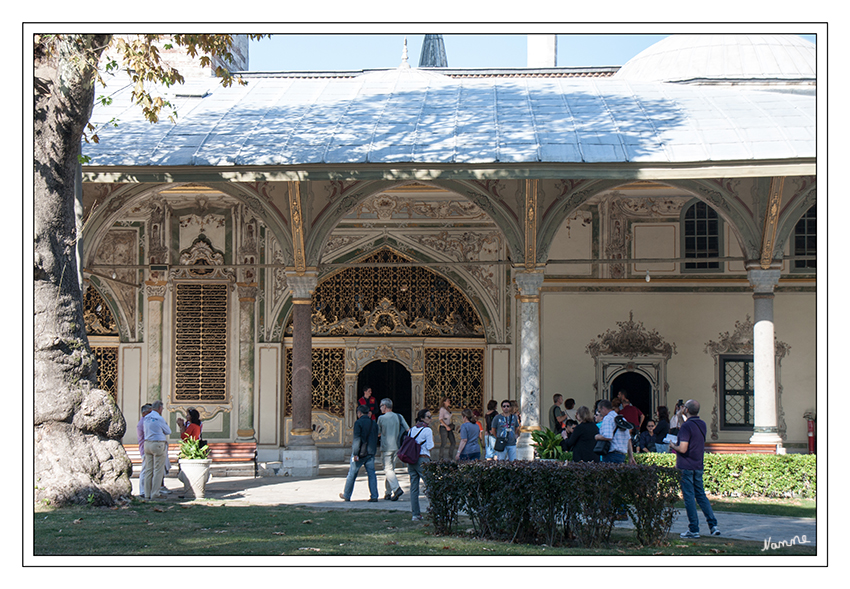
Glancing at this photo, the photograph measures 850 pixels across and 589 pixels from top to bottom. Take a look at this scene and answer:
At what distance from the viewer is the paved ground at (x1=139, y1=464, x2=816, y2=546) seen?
→ 8.33m

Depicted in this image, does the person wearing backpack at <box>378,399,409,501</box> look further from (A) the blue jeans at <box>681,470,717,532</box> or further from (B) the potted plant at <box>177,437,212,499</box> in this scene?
(A) the blue jeans at <box>681,470,717,532</box>

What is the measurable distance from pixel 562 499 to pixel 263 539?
2325 millimetres

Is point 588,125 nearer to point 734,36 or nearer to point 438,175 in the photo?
point 438,175

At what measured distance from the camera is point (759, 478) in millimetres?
11500

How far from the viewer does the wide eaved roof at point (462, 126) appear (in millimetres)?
11820

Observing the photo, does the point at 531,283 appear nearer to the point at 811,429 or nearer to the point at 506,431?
the point at 506,431

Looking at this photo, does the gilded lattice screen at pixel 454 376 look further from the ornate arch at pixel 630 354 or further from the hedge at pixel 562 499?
the hedge at pixel 562 499

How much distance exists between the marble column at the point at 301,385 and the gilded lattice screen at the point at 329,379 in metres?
3.07

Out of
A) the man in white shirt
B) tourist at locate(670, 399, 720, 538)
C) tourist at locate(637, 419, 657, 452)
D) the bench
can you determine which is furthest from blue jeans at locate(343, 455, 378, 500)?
tourist at locate(637, 419, 657, 452)

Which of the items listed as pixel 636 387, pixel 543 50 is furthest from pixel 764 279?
pixel 543 50

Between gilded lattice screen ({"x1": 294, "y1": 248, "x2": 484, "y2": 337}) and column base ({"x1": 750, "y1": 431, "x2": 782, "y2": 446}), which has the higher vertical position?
gilded lattice screen ({"x1": 294, "y1": 248, "x2": 484, "y2": 337})

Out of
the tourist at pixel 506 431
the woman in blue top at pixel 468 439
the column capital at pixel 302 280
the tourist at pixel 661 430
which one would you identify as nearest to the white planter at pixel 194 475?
the woman in blue top at pixel 468 439

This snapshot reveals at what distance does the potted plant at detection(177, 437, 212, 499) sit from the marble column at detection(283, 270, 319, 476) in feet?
9.18

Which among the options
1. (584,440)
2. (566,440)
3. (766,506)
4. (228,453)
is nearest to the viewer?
(584,440)
